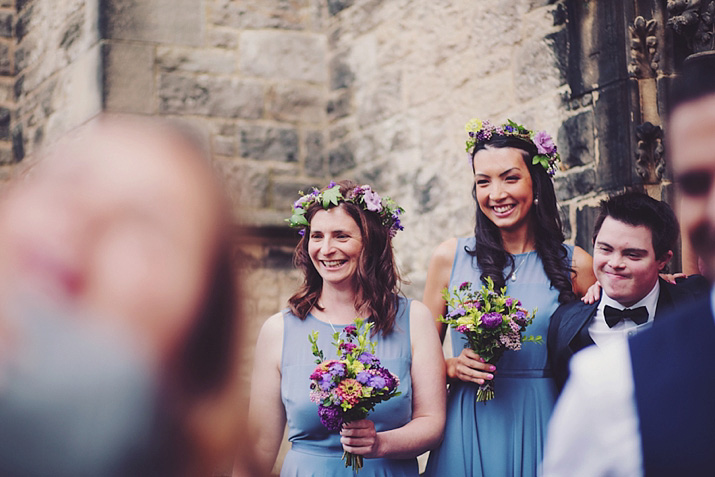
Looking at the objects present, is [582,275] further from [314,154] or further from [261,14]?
[261,14]

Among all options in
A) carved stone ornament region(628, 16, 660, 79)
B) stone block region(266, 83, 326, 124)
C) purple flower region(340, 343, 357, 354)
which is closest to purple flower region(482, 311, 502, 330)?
purple flower region(340, 343, 357, 354)

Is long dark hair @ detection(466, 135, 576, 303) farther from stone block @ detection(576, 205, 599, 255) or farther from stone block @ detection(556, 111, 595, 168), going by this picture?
stone block @ detection(556, 111, 595, 168)

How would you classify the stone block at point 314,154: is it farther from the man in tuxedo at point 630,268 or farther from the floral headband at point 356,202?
the man in tuxedo at point 630,268

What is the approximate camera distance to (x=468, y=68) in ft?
20.6

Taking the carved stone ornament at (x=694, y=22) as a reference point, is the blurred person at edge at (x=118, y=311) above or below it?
below

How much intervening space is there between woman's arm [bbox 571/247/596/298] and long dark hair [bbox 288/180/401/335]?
2.47ft

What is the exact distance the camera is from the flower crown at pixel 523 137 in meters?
3.92

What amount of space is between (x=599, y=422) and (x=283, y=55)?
722cm

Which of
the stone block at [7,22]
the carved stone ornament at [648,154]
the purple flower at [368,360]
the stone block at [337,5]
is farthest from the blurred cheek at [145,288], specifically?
the stone block at [7,22]

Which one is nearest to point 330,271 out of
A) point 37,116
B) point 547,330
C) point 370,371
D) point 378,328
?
point 378,328

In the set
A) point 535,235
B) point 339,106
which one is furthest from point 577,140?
point 339,106

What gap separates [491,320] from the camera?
11.1 ft

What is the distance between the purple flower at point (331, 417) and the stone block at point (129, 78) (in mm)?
4594

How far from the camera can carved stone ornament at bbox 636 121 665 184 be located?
186 inches
